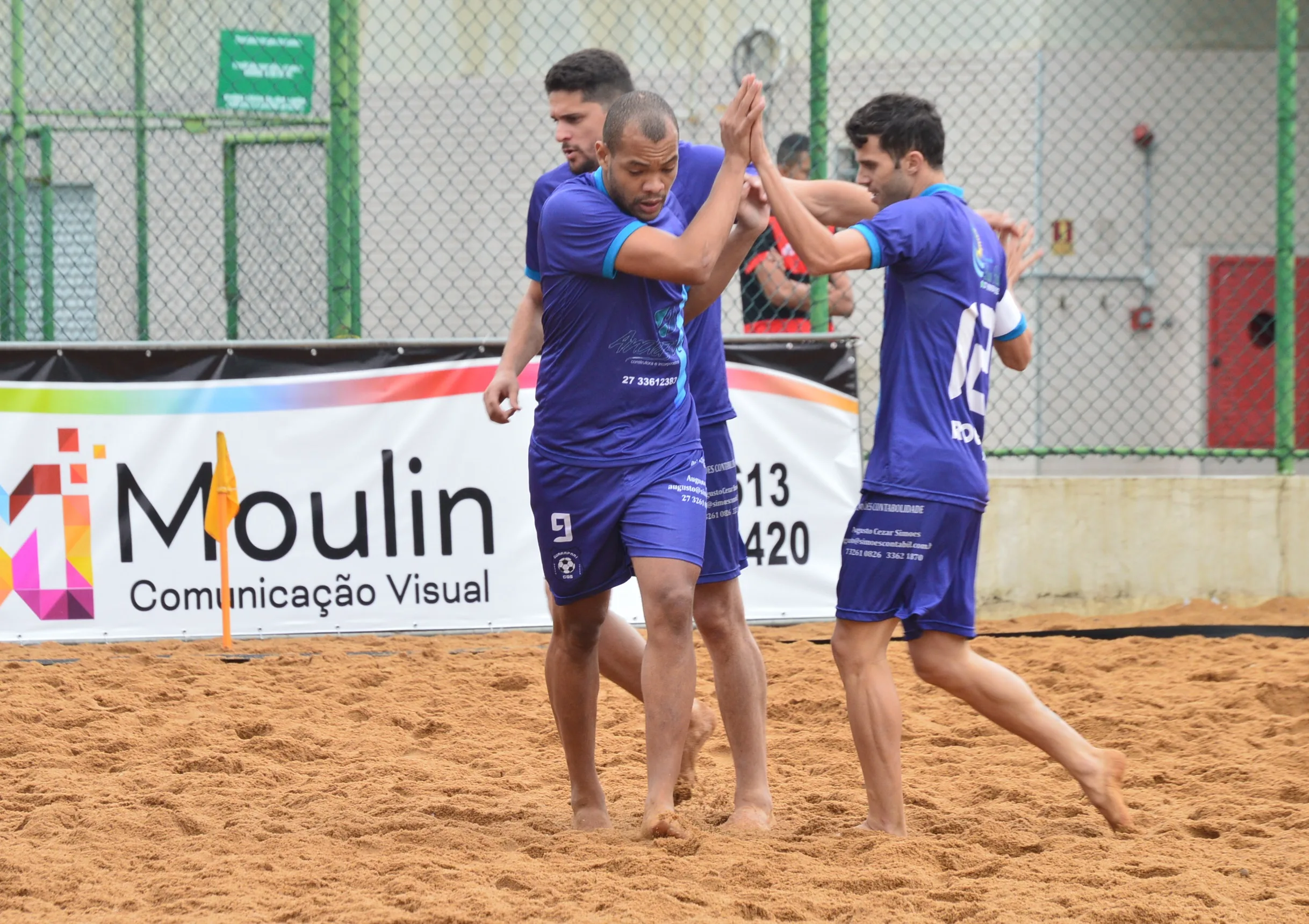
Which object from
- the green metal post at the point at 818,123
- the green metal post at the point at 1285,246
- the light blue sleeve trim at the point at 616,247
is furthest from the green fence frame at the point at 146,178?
the green metal post at the point at 1285,246

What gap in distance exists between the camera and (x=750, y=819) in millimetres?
3758

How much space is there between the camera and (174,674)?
5.85 meters

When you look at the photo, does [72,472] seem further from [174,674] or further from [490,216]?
[490,216]

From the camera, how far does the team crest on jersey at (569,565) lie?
3617mm

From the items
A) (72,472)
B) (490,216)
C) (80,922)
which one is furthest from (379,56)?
(80,922)

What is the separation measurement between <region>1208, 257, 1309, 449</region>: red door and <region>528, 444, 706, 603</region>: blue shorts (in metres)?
8.17

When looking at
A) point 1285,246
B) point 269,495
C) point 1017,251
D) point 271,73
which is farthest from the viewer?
point 271,73

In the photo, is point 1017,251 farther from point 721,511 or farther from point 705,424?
point 721,511

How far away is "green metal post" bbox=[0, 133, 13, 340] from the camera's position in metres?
8.03

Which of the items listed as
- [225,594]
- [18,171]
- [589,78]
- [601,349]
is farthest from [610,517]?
[18,171]

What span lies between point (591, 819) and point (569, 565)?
2.28ft

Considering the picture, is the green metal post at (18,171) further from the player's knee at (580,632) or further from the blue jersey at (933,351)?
the blue jersey at (933,351)

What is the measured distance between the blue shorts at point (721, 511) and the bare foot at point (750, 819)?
0.61 m

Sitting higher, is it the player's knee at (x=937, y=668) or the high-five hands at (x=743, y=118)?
the high-five hands at (x=743, y=118)
